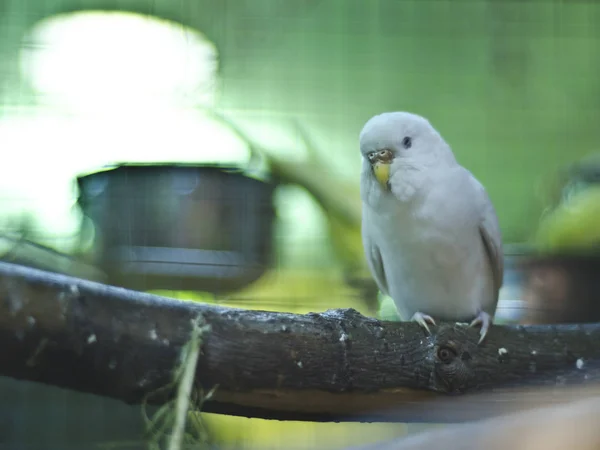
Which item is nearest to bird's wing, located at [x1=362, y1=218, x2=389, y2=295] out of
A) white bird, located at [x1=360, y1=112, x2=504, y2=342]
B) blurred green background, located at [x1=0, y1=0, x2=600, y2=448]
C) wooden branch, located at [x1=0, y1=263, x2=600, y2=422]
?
white bird, located at [x1=360, y1=112, x2=504, y2=342]

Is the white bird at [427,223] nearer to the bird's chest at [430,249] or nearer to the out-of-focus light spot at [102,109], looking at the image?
the bird's chest at [430,249]

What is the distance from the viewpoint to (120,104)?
3.51 feet

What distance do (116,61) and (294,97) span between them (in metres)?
0.33

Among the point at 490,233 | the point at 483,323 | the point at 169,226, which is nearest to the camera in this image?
the point at 483,323

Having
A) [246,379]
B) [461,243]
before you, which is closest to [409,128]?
[461,243]

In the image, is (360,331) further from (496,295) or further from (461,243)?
(496,295)

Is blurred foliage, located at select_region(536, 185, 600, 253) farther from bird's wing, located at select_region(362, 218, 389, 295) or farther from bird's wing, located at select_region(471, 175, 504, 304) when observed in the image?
bird's wing, located at select_region(362, 218, 389, 295)

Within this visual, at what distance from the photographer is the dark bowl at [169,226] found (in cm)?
97

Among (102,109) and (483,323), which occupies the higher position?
(102,109)

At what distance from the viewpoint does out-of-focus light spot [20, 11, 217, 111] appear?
1026 mm

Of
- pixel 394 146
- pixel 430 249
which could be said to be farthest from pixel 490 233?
pixel 394 146

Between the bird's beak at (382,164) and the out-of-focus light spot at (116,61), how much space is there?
0.41 meters

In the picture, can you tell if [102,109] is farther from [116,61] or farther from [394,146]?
[394,146]

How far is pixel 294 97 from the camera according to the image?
3.65 ft
